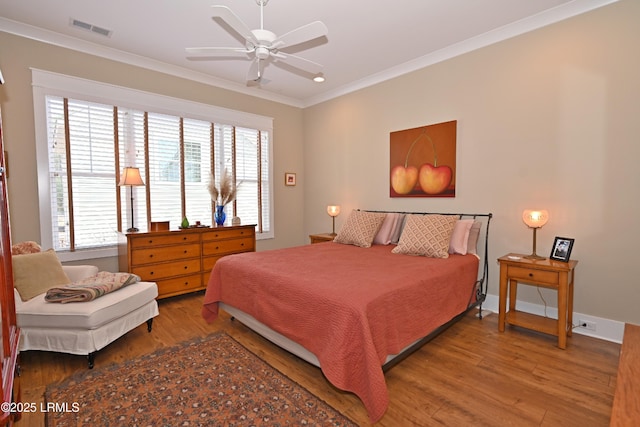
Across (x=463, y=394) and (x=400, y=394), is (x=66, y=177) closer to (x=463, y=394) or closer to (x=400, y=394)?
(x=400, y=394)

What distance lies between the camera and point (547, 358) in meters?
2.36

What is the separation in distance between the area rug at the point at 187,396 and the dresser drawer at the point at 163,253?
4.30ft

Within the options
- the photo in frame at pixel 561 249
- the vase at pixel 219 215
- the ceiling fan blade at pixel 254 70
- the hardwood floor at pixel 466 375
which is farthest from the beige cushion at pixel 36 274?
the photo in frame at pixel 561 249

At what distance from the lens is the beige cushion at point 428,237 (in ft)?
9.89

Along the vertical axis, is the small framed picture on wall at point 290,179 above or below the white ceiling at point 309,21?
below

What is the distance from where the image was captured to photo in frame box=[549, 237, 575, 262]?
2.65 m

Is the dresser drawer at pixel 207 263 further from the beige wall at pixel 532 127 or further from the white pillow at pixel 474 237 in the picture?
the white pillow at pixel 474 237

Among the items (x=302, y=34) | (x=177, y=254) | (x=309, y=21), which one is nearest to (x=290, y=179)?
(x=177, y=254)

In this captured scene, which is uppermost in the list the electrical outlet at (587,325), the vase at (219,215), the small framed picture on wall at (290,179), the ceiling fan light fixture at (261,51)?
the ceiling fan light fixture at (261,51)

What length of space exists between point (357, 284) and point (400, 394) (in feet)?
2.38

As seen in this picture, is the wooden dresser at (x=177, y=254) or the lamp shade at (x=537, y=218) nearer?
the lamp shade at (x=537, y=218)

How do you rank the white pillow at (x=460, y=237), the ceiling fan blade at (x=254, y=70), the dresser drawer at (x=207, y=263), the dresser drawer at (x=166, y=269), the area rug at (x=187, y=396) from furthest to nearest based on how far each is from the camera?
the dresser drawer at (x=207, y=263) < the dresser drawer at (x=166, y=269) < the white pillow at (x=460, y=237) < the ceiling fan blade at (x=254, y=70) < the area rug at (x=187, y=396)

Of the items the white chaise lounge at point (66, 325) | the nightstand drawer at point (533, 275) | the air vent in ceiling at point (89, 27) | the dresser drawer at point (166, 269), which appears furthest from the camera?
the dresser drawer at point (166, 269)

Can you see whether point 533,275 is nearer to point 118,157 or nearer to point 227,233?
point 227,233
